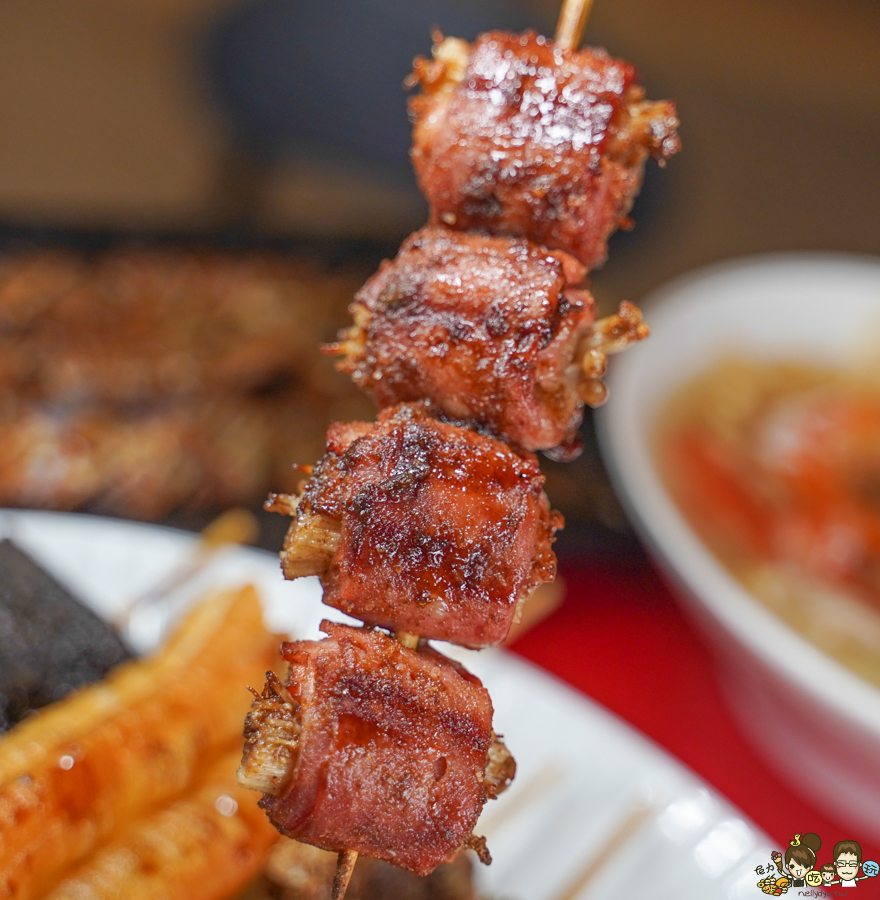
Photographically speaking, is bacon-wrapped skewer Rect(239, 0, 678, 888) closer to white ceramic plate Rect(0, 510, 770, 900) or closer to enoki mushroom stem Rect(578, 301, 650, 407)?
enoki mushroom stem Rect(578, 301, 650, 407)

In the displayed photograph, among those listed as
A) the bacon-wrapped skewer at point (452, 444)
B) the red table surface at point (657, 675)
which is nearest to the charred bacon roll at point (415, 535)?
the bacon-wrapped skewer at point (452, 444)

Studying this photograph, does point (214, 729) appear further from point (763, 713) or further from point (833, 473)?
point (833, 473)

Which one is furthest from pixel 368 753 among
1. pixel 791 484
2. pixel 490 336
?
pixel 791 484

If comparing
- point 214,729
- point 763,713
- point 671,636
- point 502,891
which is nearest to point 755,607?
point 763,713

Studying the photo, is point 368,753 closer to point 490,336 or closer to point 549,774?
point 490,336

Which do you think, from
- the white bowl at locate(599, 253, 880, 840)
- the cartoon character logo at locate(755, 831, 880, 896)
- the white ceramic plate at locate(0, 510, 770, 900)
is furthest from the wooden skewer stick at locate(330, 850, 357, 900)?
the white bowl at locate(599, 253, 880, 840)

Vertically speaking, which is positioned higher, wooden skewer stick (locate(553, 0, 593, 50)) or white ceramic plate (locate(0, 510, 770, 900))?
wooden skewer stick (locate(553, 0, 593, 50))

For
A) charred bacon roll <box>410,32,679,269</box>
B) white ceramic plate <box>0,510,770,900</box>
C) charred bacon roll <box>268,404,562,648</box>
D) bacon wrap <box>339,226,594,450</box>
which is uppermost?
charred bacon roll <box>410,32,679,269</box>
